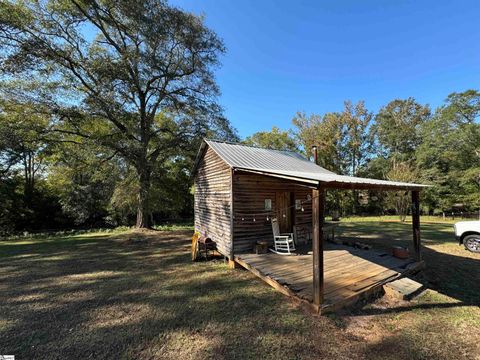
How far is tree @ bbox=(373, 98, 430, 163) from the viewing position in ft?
93.9

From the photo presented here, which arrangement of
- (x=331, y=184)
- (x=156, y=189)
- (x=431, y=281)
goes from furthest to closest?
(x=156, y=189), (x=431, y=281), (x=331, y=184)

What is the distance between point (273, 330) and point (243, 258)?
128 inches

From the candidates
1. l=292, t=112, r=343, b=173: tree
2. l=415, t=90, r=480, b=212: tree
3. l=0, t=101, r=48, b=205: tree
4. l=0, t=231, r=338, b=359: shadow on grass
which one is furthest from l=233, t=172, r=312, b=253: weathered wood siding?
l=415, t=90, r=480, b=212: tree

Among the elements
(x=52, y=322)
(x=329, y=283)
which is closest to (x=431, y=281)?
(x=329, y=283)

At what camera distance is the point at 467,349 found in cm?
332

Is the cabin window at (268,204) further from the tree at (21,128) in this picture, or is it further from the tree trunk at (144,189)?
the tree at (21,128)

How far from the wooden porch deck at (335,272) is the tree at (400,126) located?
26.4 m

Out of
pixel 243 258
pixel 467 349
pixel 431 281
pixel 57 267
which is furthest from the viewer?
pixel 57 267

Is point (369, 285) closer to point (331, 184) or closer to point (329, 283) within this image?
point (329, 283)

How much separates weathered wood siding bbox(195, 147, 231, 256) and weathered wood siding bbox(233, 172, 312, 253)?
341mm

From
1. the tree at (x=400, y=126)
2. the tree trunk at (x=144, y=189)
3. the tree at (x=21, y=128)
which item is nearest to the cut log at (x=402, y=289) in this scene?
the tree trunk at (x=144, y=189)

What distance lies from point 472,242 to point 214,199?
33.9 feet

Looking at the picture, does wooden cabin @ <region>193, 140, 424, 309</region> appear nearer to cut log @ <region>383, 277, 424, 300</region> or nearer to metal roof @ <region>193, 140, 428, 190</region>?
metal roof @ <region>193, 140, 428, 190</region>

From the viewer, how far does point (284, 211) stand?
8992mm
